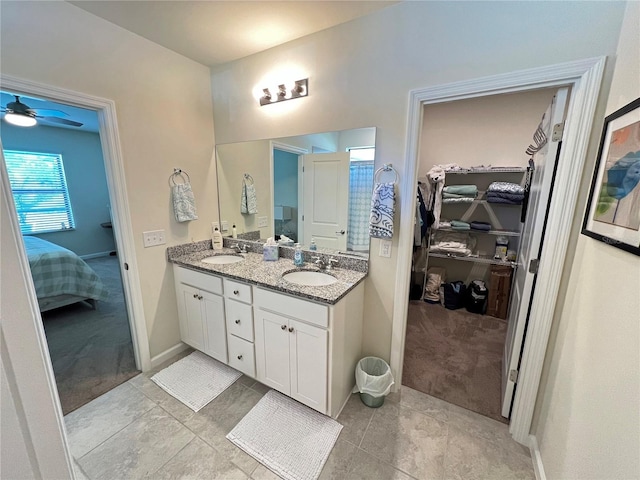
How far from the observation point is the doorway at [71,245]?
2.23 metres

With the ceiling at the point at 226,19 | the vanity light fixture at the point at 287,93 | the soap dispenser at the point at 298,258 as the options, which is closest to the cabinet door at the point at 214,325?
the soap dispenser at the point at 298,258

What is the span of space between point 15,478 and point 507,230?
401 cm

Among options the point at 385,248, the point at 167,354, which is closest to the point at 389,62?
the point at 385,248

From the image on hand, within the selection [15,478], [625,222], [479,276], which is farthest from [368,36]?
[479,276]

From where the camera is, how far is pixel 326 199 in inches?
83.3

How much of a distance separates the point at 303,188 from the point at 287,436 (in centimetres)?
179

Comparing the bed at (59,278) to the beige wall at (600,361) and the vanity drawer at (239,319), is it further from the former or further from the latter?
the beige wall at (600,361)

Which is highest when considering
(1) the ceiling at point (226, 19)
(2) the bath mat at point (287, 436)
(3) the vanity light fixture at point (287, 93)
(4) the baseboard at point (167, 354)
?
(1) the ceiling at point (226, 19)

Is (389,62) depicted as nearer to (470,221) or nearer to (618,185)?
(618,185)

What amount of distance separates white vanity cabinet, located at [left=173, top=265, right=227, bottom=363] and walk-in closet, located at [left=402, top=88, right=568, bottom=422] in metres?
1.72

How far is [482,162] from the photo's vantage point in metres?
3.21

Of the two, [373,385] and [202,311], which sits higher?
[202,311]

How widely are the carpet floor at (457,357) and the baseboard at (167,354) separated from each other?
79.7 inches

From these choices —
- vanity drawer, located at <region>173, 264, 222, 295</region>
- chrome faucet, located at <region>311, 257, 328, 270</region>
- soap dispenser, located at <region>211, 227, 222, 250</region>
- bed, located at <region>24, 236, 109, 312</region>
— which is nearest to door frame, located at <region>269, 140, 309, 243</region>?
chrome faucet, located at <region>311, 257, 328, 270</region>
